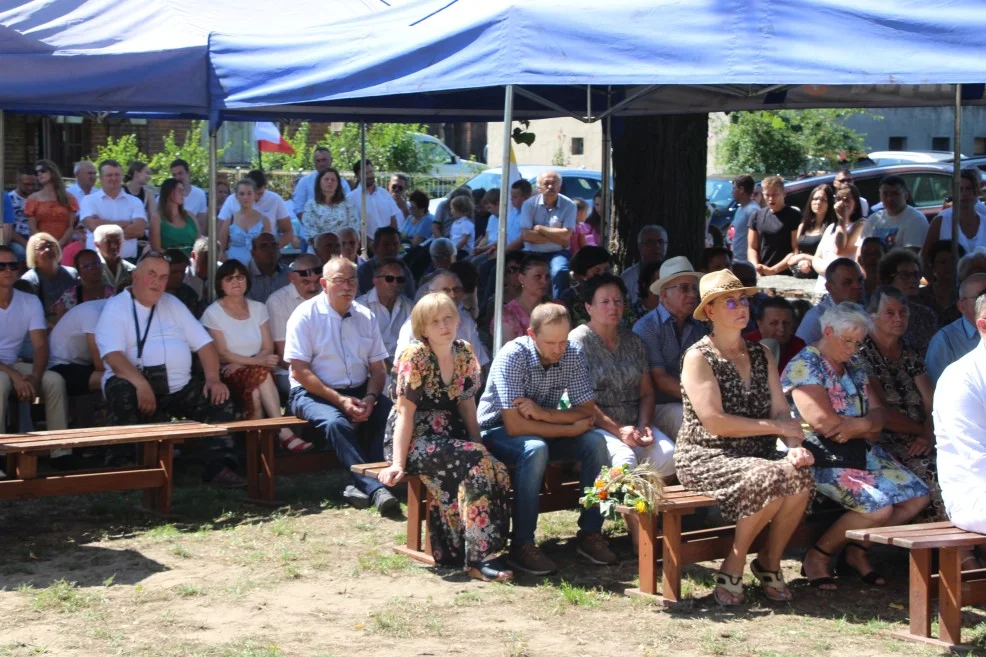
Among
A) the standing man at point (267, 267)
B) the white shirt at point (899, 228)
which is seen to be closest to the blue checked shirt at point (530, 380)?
the standing man at point (267, 267)

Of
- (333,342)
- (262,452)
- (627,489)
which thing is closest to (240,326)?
(333,342)

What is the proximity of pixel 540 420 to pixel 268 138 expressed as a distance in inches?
656

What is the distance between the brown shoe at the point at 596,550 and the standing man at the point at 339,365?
58.8 inches

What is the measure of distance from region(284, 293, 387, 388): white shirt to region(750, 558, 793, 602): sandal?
2820 mm

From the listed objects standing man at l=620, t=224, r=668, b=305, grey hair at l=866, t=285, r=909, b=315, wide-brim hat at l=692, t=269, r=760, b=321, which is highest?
standing man at l=620, t=224, r=668, b=305

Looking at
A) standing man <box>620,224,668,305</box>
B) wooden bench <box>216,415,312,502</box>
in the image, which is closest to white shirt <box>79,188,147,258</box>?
wooden bench <box>216,415,312,502</box>

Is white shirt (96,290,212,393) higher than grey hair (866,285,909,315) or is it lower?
lower

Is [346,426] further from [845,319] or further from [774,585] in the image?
[845,319]

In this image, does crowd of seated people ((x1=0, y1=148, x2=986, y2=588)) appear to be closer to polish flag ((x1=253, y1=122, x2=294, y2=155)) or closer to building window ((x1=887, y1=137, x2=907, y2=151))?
polish flag ((x1=253, y1=122, x2=294, y2=155))

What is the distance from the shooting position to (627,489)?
16.9 ft

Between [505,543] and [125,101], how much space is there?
347 centimetres

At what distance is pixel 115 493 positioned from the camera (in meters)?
7.13

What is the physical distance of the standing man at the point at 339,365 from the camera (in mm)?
7008

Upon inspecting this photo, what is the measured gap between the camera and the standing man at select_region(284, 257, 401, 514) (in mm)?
7008
